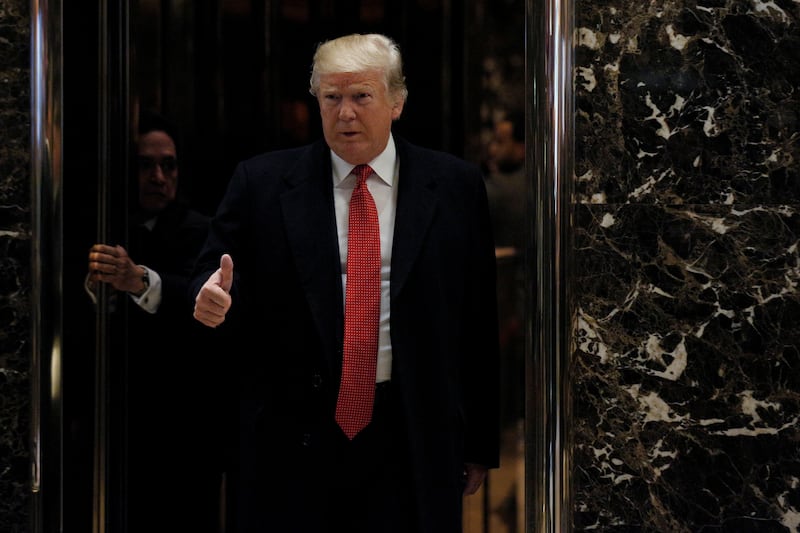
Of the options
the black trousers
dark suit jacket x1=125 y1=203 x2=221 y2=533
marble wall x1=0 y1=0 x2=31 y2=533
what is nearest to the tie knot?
the black trousers

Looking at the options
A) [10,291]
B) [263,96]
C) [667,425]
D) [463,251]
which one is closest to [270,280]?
[463,251]

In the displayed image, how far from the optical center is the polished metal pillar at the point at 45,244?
2660 millimetres

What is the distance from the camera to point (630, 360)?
2652mm

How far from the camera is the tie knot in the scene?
2.74m

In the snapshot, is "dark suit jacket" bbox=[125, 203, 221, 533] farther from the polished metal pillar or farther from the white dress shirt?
the white dress shirt

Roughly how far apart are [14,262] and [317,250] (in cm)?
86

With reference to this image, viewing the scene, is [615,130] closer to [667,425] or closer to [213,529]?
[667,425]

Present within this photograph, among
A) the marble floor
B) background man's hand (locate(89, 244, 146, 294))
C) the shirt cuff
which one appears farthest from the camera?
the marble floor

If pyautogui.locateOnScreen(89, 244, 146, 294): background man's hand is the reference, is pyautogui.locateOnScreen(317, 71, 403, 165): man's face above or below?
above

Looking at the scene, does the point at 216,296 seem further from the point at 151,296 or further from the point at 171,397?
the point at 171,397

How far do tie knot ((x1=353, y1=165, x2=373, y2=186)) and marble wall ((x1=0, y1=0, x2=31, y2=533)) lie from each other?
0.93m

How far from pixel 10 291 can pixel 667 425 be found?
6.19 feet

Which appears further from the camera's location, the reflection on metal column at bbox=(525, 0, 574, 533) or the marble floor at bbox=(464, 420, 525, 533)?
the marble floor at bbox=(464, 420, 525, 533)

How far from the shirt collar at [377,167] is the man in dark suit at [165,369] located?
75cm
